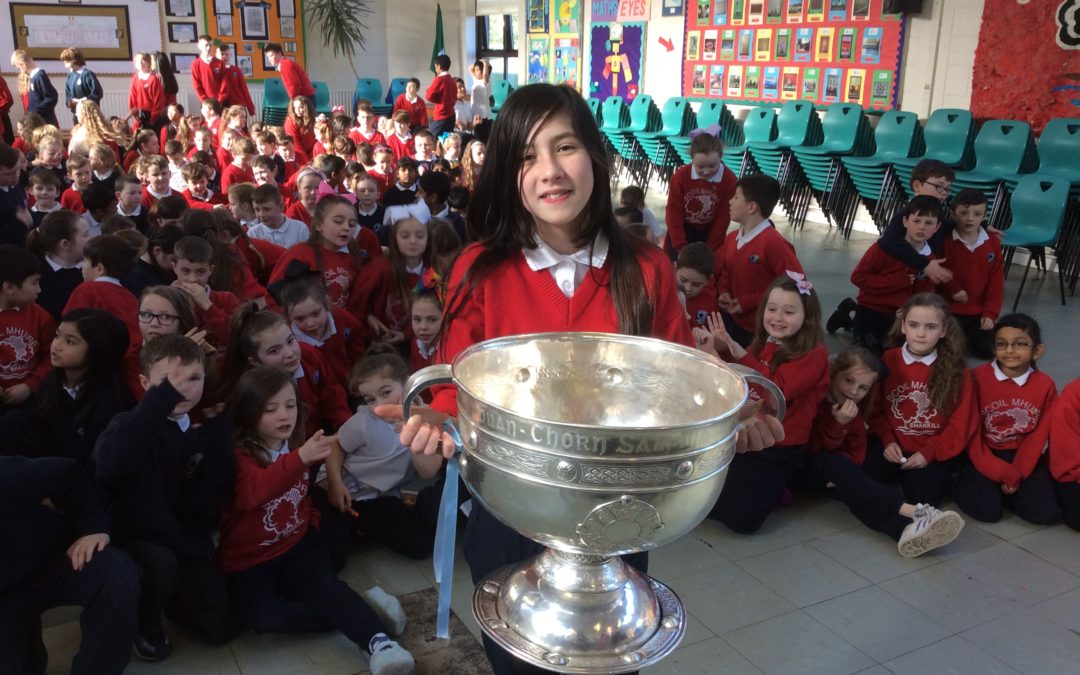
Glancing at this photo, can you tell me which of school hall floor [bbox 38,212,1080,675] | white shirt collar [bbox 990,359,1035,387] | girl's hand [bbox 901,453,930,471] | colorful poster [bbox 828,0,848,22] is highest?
colorful poster [bbox 828,0,848,22]

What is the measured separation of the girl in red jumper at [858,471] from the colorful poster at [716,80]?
7.34 m

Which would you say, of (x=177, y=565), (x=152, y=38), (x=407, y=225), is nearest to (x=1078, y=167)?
(x=407, y=225)

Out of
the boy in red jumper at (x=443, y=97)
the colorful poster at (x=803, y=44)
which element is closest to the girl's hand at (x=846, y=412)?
the colorful poster at (x=803, y=44)

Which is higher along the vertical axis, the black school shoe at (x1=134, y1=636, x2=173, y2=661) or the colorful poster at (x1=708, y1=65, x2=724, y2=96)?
the colorful poster at (x1=708, y1=65, x2=724, y2=96)

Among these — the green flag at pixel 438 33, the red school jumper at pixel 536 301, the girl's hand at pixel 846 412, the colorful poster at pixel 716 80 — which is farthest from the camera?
the green flag at pixel 438 33

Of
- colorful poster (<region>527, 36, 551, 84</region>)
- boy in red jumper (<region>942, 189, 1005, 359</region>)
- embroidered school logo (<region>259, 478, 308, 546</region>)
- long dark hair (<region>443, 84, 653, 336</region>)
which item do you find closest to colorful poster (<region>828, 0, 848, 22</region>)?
boy in red jumper (<region>942, 189, 1005, 359</region>)

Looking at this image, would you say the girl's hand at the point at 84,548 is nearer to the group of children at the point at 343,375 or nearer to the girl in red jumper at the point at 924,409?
the group of children at the point at 343,375

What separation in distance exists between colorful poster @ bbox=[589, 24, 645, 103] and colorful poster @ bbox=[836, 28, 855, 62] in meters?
3.29

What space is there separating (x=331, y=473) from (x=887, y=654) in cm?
173

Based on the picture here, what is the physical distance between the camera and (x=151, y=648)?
2258mm

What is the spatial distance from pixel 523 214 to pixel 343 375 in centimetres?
236

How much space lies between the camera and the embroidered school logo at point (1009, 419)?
Answer: 3.24m

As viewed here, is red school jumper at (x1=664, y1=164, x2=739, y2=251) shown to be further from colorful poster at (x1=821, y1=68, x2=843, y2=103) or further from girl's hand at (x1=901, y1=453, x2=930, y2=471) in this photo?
colorful poster at (x1=821, y1=68, x2=843, y2=103)

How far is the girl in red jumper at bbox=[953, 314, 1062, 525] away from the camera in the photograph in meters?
3.15
